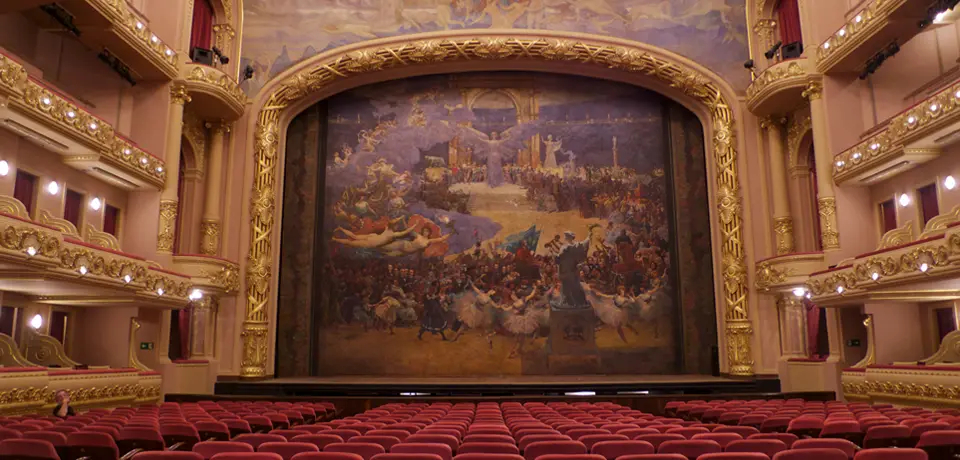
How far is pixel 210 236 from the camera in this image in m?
18.6

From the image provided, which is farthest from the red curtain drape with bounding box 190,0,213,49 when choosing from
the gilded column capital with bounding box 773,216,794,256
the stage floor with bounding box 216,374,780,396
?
the gilded column capital with bounding box 773,216,794,256

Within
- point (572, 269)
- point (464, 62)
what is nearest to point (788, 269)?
point (572, 269)

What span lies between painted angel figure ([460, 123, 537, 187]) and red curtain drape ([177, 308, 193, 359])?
9.05 meters

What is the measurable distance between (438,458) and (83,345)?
47.8 feet

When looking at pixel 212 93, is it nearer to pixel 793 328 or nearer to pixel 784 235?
pixel 784 235

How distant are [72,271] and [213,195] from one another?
25.7ft

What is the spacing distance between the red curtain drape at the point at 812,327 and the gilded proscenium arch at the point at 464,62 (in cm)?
175

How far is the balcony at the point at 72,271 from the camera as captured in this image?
9945mm

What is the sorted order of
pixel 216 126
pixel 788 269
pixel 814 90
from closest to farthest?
pixel 814 90, pixel 788 269, pixel 216 126

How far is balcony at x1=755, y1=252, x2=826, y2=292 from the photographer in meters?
16.2

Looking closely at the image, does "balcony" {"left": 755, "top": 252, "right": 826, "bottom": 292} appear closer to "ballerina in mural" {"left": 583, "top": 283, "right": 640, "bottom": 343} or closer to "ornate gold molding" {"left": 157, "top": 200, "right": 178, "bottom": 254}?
"ballerina in mural" {"left": 583, "top": 283, "right": 640, "bottom": 343}

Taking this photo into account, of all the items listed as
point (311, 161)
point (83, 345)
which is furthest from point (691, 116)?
point (83, 345)

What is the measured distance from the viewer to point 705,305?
781 inches

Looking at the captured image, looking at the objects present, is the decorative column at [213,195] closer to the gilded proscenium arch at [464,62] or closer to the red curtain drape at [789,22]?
the gilded proscenium arch at [464,62]
